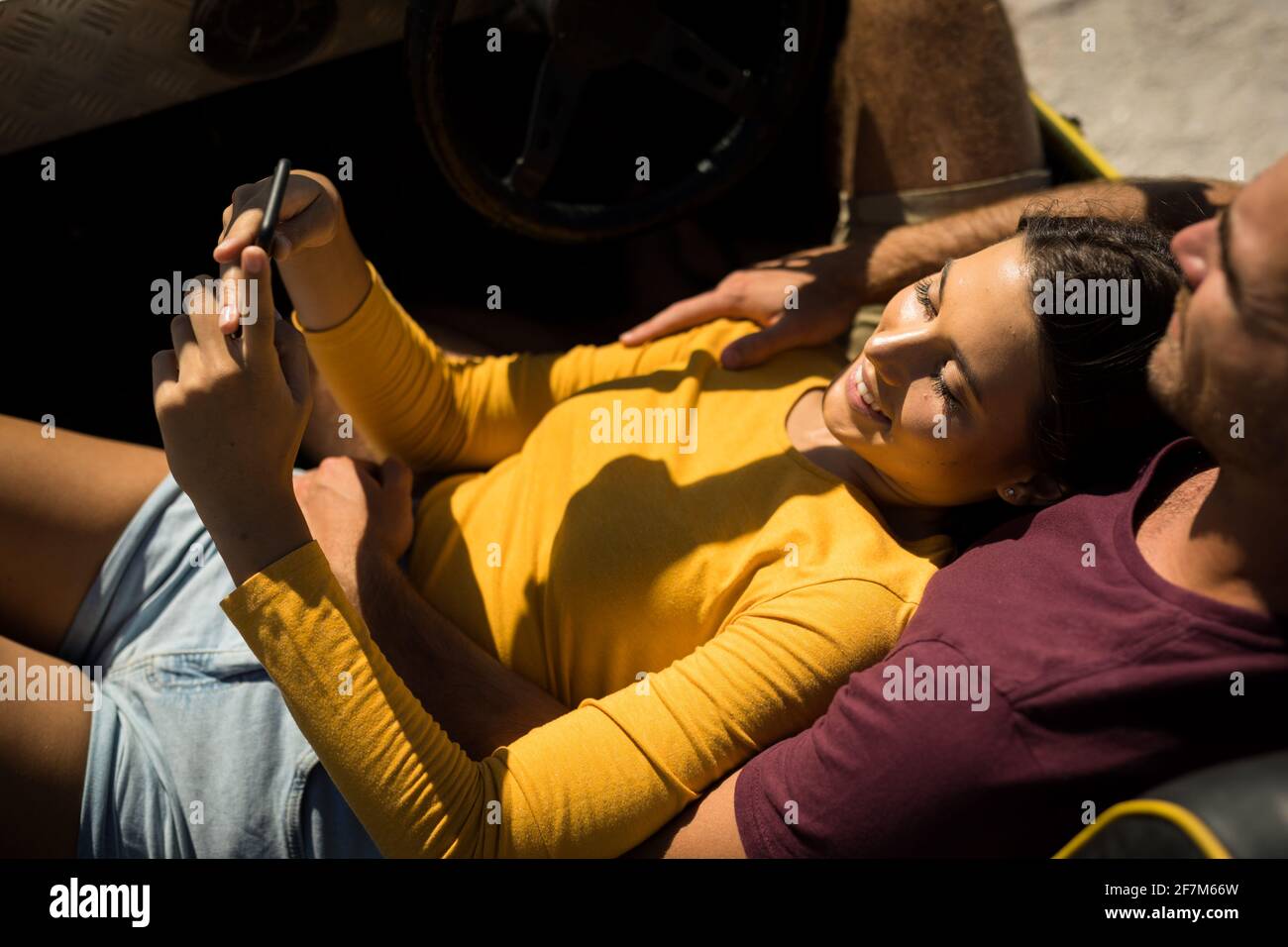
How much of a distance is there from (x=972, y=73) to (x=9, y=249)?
1.62m

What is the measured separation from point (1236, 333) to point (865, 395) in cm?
42

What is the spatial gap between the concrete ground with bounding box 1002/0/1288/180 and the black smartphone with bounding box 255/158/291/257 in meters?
1.93

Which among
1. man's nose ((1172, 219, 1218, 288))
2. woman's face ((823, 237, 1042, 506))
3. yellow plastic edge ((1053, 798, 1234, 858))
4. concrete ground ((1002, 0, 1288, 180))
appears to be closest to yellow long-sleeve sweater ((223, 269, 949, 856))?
woman's face ((823, 237, 1042, 506))

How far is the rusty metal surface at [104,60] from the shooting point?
1282 mm

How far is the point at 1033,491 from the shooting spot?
1210 millimetres

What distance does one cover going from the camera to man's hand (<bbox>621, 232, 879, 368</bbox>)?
1494 millimetres

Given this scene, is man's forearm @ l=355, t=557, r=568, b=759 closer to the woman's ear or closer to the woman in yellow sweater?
the woman in yellow sweater

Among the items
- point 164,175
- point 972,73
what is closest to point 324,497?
point 164,175

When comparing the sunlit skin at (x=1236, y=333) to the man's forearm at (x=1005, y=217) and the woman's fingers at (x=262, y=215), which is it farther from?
the woman's fingers at (x=262, y=215)

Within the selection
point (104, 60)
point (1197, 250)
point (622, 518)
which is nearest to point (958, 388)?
point (1197, 250)

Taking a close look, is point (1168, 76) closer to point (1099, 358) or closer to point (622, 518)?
point (1099, 358)
